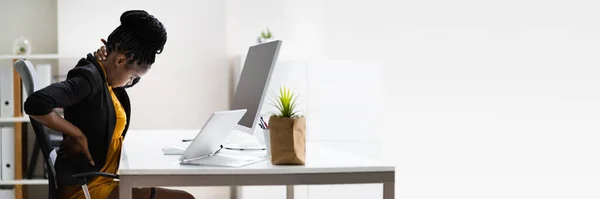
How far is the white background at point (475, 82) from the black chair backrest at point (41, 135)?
3.37 metres

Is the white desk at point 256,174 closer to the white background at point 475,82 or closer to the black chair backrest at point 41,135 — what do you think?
the black chair backrest at point 41,135

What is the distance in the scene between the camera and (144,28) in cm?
270

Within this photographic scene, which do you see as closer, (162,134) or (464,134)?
(162,134)

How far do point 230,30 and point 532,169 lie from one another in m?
2.56

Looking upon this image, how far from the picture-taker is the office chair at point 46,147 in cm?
249

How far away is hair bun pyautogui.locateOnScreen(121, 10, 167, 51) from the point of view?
2703 millimetres

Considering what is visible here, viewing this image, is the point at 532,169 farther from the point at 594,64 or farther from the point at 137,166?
the point at 137,166

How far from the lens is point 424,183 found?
6062 mm

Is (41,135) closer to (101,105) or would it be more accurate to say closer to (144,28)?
(101,105)

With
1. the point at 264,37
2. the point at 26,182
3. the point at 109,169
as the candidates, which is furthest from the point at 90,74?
the point at 264,37

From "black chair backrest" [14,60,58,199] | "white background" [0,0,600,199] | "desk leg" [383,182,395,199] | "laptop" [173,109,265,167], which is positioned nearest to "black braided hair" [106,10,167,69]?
"black chair backrest" [14,60,58,199]

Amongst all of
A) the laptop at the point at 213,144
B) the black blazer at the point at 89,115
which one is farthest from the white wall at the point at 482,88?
the laptop at the point at 213,144

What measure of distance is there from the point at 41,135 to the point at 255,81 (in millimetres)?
817

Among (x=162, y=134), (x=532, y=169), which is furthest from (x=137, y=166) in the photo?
(x=532, y=169)
